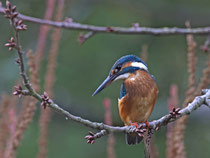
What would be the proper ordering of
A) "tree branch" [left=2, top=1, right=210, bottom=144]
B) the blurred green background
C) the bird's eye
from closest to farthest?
"tree branch" [left=2, top=1, right=210, bottom=144] < the bird's eye < the blurred green background

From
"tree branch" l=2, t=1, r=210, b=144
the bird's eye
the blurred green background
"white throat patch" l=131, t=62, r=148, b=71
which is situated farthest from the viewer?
the blurred green background

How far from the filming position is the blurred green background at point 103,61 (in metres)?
5.05

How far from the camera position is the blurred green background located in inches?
199

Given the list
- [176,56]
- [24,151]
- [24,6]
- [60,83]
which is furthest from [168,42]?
[24,151]

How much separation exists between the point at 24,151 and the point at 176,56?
7.73ft

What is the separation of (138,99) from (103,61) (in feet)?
10.0

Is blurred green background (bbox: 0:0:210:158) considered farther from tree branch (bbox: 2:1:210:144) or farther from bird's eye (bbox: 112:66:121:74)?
tree branch (bbox: 2:1:210:144)

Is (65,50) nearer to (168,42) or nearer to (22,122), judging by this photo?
(168,42)

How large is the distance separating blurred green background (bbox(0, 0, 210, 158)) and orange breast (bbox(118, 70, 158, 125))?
8.57 ft

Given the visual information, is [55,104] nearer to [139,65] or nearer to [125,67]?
[125,67]

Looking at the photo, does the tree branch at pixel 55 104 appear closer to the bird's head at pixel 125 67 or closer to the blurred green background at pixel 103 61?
the bird's head at pixel 125 67

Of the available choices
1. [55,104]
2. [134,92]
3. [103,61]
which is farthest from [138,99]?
[103,61]

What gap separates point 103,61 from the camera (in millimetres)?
5266

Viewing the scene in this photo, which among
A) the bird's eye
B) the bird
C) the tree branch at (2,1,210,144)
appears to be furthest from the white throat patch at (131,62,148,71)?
the tree branch at (2,1,210,144)
